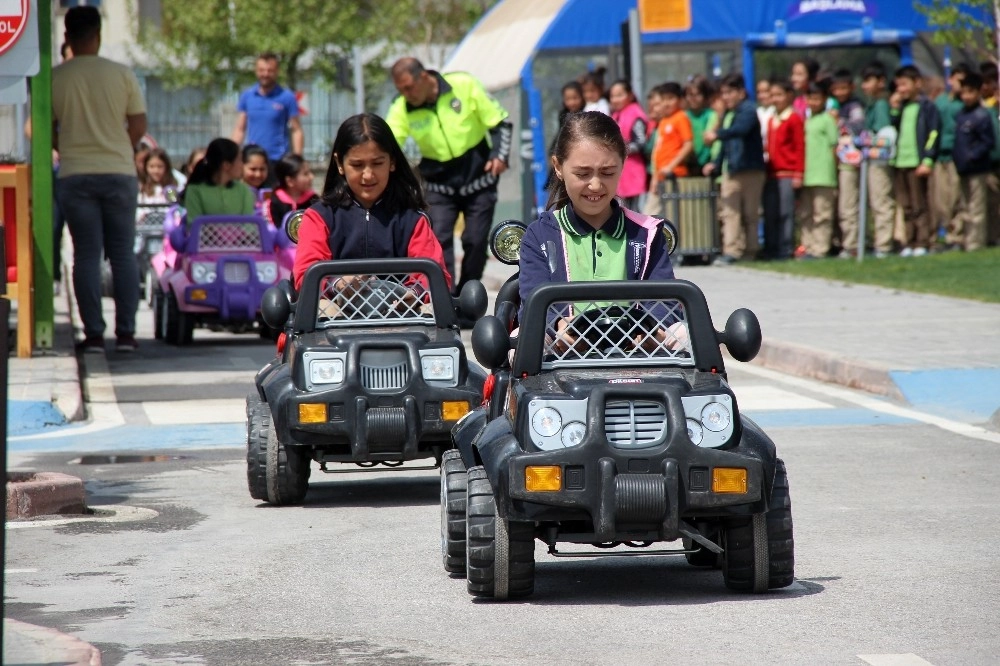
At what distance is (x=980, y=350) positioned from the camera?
12.3 meters

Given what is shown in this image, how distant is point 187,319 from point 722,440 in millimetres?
9936

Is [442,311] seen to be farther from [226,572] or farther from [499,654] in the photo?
[499,654]

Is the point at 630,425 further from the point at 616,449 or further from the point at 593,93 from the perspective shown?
the point at 593,93

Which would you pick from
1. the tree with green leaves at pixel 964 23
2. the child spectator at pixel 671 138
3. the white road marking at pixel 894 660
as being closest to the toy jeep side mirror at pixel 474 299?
the white road marking at pixel 894 660

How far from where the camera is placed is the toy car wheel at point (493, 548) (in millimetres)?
5477

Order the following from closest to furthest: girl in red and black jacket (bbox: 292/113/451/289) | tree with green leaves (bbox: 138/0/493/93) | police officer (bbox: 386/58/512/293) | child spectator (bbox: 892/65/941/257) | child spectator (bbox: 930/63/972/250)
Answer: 1. girl in red and black jacket (bbox: 292/113/451/289)
2. police officer (bbox: 386/58/512/293)
3. child spectator (bbox: 892/65/941/257)
4. child spectator (bbox: 930/63/972/250)
5. tree with green leaves (bbox: 138/0/493/93)

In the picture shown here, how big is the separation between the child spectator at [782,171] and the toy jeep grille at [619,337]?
51.1 ft

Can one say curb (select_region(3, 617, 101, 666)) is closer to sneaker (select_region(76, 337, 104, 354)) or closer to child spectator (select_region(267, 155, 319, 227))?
sneaker (select_region(76, 337, 104, 354))

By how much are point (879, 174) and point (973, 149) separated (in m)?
1.07

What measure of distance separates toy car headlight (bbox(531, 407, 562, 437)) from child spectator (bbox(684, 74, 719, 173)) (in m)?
16.6

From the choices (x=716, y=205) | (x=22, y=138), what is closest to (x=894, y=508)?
(x=22, y=138)

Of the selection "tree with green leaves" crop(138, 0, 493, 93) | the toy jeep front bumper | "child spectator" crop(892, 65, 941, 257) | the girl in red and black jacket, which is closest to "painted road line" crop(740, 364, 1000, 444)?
the girl in red and black jacket

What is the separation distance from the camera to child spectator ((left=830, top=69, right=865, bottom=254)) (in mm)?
21562

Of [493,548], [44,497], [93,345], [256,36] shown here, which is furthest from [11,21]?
[256,36]
